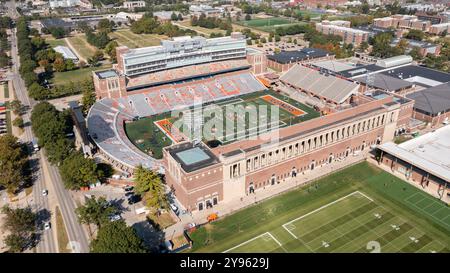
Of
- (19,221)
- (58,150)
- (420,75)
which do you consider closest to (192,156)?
(19,221)

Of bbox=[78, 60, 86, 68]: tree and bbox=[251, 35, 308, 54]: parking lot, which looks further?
bbox=[251, 35, 308, 54]: parking lot

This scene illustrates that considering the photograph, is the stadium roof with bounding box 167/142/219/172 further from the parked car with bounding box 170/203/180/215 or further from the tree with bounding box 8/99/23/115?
the tree with bounding box 8/99/23/115

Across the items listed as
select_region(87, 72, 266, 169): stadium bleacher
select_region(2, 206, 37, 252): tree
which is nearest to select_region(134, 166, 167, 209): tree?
select_region(87, 72, 266, 169): stadium bleacher

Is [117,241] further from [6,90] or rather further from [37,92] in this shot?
[6,90]

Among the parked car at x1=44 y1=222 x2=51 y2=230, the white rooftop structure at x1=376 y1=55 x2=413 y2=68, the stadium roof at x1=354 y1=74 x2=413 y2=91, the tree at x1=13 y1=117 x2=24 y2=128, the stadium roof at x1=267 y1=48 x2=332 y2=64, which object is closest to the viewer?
the parked car at x1=44 y1=222 x2=51 y2=230

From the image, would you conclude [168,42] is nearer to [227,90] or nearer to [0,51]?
[227,90]

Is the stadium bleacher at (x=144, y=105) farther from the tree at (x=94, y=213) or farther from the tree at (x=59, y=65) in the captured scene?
the tree at (x=59, y=65)

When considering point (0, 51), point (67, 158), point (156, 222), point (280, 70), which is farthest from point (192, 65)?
point (0, 51)
